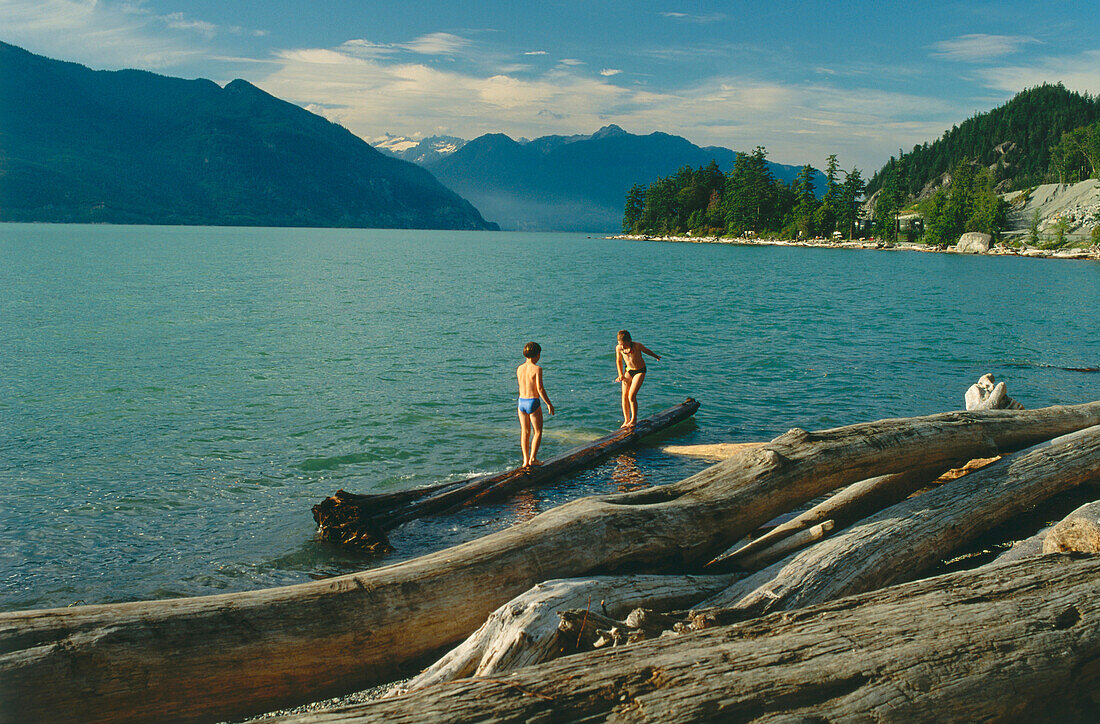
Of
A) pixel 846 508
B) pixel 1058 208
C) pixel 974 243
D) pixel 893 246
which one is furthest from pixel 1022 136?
pixel 846 508

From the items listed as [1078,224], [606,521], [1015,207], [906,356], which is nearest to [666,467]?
[606,521]

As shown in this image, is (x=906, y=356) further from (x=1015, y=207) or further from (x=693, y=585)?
(x=1015, y=207)

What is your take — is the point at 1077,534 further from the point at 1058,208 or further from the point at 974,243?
the point at 1058,208

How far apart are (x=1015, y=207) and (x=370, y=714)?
17789 centimetres

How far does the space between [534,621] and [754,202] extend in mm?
173377

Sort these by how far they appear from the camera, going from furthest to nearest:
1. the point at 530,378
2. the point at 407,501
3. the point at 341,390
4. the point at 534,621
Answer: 1. the point at 341,390
2. the point at 530,378
3. the point at 407,501
4. the point at 534,621

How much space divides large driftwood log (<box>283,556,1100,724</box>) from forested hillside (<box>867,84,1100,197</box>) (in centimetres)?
18023

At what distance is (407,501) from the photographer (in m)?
10.6

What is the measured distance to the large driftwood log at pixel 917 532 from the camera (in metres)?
5.70

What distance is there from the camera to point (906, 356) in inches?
1163

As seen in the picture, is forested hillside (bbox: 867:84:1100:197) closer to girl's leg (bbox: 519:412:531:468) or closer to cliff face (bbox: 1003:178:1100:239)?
cliff face (bbox: 1003:178:1100:239)

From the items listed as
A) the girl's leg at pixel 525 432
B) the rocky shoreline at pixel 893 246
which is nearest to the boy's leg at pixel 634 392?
the girl's leg at pixel 525 432

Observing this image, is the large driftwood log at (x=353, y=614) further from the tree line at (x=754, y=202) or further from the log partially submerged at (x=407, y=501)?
the tree line at (x=754, y=202)

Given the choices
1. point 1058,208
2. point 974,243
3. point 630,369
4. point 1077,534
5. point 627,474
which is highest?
point 1058,208
